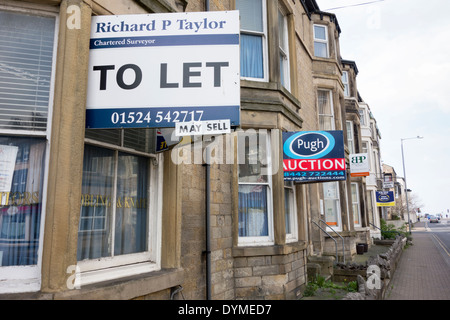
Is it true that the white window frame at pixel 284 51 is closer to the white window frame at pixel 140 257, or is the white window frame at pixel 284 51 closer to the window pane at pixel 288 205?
the window pane at pixel 288 205

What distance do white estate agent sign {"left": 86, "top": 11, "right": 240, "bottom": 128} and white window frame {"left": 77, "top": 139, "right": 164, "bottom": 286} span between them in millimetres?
583

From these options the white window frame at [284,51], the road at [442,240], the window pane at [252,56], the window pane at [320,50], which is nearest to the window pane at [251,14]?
the window pane at [252,56]

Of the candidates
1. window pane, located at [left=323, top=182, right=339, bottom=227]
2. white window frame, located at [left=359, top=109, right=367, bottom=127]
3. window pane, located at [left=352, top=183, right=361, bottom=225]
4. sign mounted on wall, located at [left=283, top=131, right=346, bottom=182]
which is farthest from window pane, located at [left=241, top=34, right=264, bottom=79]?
white window frame, located at [left=359, top=109, right=367, bottom=127]

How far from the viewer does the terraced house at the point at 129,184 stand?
3061mm

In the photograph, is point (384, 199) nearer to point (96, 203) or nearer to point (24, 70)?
point (96, 203)

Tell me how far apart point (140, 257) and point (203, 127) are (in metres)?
1.90

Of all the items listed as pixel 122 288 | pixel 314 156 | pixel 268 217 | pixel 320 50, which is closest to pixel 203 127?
pixel 122 288

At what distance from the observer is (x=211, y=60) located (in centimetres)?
352

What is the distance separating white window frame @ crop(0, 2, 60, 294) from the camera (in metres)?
2.93

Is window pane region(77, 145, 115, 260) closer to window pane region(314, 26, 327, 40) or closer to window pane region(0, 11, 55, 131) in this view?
window pane region(0, 11, 55, 131)

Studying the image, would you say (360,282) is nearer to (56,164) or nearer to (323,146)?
(323,146)

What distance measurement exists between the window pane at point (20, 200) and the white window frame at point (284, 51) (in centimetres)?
635
